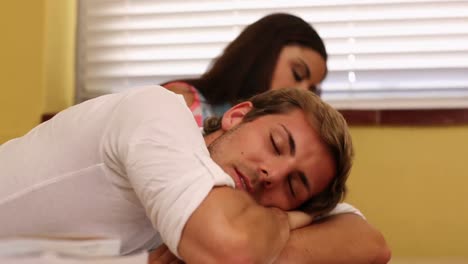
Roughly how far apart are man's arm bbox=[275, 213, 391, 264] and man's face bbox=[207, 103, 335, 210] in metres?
0.07

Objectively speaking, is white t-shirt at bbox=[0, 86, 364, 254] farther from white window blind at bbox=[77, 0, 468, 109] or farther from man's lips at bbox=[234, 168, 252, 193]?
white window blind at bbox=[77, 0, 468, 109]

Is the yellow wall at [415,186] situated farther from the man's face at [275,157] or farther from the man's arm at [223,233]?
the man's arm at [223,233]

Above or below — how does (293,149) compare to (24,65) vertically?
above

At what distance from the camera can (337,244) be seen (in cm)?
98

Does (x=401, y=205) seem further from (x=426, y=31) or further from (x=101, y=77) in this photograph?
(x=101, y=77)

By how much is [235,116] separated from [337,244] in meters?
0.28

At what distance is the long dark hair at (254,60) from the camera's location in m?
1.73

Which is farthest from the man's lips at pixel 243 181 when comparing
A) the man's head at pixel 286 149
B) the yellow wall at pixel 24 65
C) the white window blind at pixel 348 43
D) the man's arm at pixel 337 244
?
the yellow wall at pixel 24 65

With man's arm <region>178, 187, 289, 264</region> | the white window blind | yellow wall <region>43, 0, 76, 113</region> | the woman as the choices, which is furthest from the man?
yellow wall <region>43, 0, 76, 113</region>

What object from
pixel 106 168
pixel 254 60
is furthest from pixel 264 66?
pixel 106 168

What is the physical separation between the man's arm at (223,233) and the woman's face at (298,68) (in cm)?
99

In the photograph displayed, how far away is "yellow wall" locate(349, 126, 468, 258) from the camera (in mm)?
1733

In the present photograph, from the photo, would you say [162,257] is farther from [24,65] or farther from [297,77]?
[24,65]

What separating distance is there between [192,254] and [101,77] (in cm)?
149
